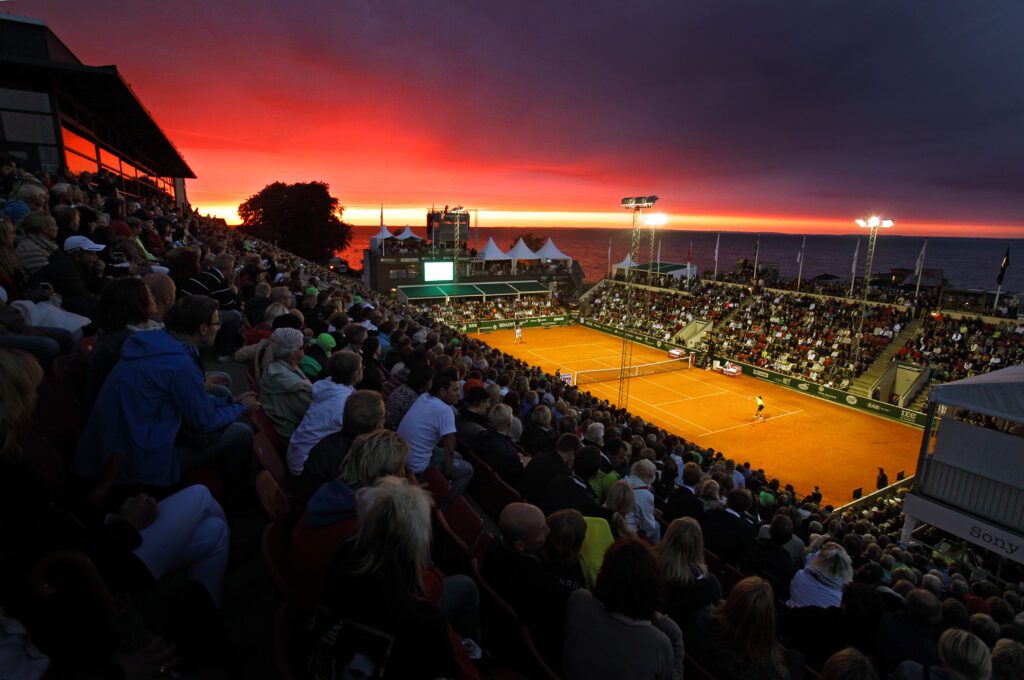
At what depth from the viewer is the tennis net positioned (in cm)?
3277

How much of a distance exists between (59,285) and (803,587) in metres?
8.72

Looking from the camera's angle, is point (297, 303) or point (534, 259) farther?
point (534, 259)

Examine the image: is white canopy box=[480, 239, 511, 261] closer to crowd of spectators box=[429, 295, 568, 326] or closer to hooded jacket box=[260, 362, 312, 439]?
crowd of spectators box=[429, 295, 568, 326]

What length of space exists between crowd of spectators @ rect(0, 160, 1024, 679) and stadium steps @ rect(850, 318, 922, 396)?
27.4m

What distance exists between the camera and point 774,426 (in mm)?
26266

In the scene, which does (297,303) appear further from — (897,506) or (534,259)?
(534,259)

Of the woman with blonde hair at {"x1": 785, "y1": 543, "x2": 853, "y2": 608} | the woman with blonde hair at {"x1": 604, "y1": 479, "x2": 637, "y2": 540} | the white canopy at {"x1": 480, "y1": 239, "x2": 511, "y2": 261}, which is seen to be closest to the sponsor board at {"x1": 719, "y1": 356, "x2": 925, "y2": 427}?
the white canopy at {"x1": 480, "y1": 239, "x2": 511, "y2": 261}

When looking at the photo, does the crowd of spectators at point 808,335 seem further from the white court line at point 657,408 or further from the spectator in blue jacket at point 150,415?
the spectator in blue jacket at point 150,415

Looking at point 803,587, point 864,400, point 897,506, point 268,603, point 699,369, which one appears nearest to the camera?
point 268,603

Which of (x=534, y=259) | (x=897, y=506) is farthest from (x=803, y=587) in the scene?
(x=534, y=259)

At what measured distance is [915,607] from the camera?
15.4ft

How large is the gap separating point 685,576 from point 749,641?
30.1 inches

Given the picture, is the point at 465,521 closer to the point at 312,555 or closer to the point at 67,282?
the point at 312,555

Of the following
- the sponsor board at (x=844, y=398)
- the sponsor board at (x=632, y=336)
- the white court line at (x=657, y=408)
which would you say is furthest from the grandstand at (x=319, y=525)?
the sponsor board at (x=632, y=336)
